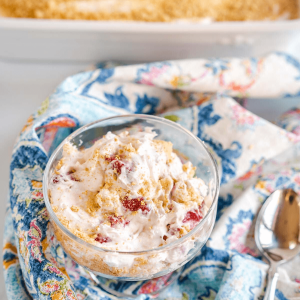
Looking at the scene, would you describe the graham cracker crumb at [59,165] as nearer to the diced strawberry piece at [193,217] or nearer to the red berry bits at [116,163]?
the red berry bits at [116,163]

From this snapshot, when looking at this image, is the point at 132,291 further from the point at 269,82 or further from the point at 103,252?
the point at 269,82

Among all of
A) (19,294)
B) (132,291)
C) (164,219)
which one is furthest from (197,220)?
(19,294)

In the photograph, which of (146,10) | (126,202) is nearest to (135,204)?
(126,202)

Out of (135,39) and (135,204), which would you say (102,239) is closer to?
(135,204)

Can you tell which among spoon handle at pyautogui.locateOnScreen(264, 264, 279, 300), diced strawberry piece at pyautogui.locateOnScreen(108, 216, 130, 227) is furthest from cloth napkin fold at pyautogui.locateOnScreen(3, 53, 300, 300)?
diced strawberry piece at pyautogui.locateOnScreen(108, 216, 130, 227)

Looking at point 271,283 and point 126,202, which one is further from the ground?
point 126,202

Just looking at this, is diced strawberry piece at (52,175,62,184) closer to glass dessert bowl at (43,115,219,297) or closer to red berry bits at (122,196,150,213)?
glass dessert bowl at (43,115,219,297)

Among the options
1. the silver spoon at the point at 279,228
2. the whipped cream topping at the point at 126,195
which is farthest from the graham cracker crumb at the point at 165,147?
the silver spoon at the point at 279,228
